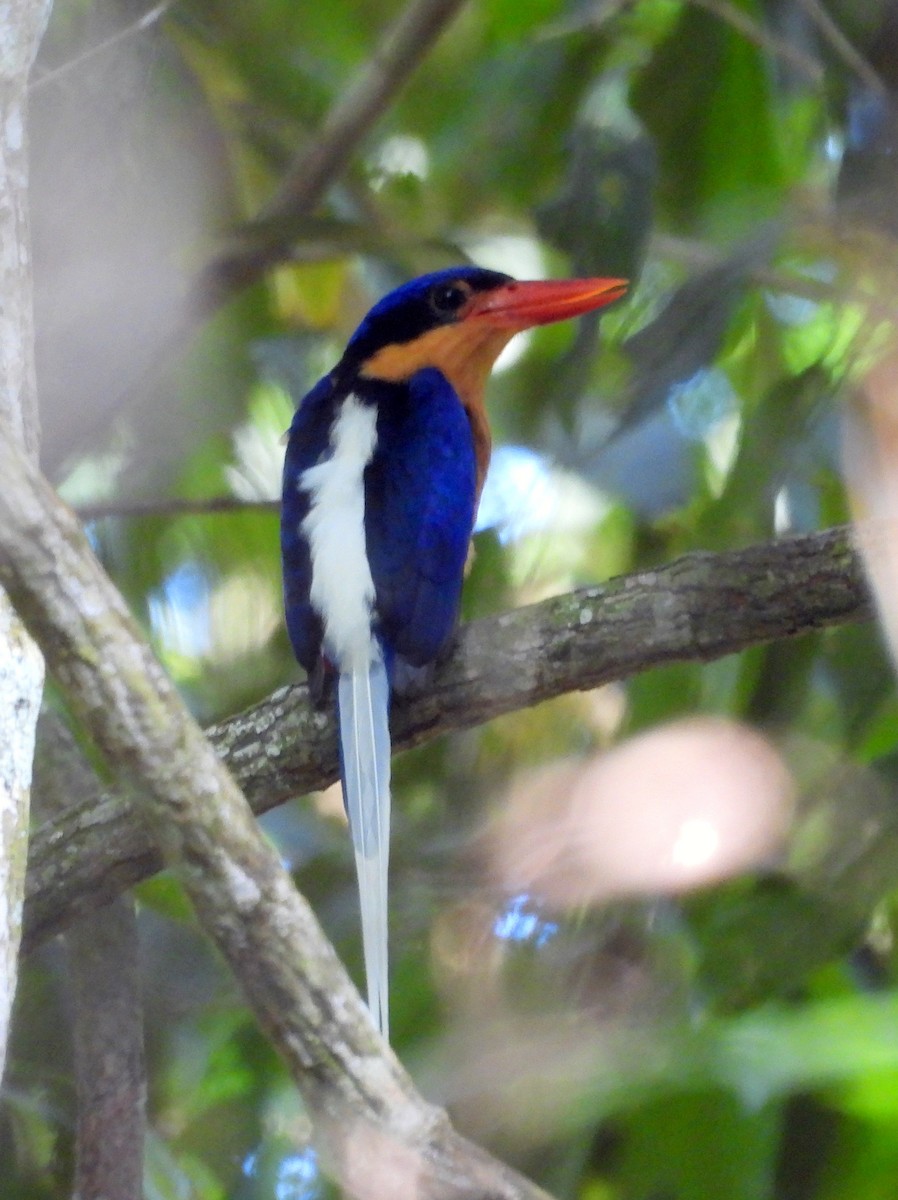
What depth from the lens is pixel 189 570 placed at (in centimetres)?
318

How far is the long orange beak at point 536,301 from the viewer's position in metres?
2.79

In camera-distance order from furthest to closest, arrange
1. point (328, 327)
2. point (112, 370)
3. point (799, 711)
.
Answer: point (328, 327)
point (112, 370)
point (799, 711)

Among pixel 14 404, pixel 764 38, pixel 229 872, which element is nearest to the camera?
pixel 229 872

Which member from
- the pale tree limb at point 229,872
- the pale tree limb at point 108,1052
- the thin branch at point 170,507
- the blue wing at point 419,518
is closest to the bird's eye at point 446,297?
the blue wing at point 419,518

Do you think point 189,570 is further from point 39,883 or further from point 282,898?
point 282,898

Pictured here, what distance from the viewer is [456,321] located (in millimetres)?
2863

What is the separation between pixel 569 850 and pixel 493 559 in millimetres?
578

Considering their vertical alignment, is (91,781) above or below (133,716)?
above

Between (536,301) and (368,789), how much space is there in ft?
3.81

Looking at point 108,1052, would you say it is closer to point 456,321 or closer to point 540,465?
point 540,465

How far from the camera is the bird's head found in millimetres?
2824

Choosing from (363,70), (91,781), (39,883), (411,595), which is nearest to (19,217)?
(411,595)

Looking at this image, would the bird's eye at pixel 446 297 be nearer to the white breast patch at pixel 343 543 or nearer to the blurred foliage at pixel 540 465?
the blurred foliage at pixel 540 465

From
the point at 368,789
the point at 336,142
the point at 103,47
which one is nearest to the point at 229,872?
the point at 368,789
